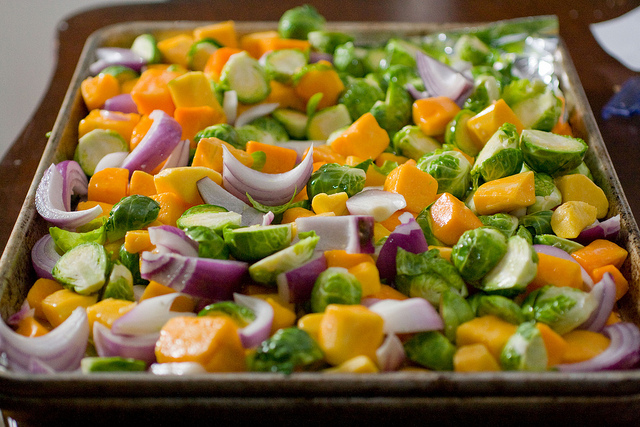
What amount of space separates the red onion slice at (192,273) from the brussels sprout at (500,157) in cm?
97

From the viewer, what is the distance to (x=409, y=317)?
1.64 meters

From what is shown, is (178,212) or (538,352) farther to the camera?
(178,212)

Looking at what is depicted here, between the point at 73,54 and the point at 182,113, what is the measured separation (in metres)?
1.27

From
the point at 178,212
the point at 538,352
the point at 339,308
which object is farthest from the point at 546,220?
the point at 178,212

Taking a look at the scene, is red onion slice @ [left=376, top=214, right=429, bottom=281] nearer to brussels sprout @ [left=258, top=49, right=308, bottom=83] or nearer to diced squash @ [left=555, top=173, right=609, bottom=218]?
diced squash @ [left=555, top=173, right=609, bottom=218]

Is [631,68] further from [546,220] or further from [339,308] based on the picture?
[339,308]

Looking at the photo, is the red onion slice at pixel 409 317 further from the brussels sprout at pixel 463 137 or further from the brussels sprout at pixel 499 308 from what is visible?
the brussels sprout at pixel 463 137

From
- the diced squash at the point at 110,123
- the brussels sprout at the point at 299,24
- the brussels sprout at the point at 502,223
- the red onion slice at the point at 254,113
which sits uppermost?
the brussels sprout at the point at 299,24

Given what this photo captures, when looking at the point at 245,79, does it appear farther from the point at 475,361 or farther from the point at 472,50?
the point at 475,361

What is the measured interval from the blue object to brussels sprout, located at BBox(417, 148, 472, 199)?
1.14 m

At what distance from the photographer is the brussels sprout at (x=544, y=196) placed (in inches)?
82.7

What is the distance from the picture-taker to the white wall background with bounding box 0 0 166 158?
17.6 feet

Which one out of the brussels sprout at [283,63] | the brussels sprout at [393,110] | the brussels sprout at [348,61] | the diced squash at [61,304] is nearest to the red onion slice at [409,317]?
the diced squash at [61,304]

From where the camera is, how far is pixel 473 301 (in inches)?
69.9
